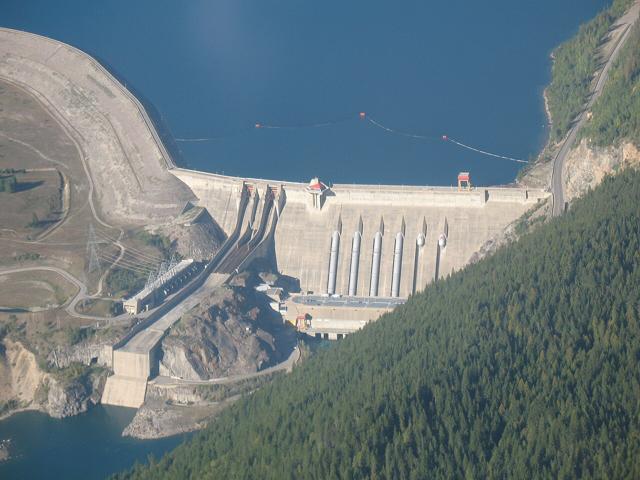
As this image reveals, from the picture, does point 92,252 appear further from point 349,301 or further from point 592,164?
point 592,164

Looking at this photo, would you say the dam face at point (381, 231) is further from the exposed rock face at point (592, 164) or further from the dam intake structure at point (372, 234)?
the exposed rock face at point (592, 164)

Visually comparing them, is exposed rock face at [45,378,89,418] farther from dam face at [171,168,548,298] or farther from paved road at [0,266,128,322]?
dam face at [171,168,548,298]

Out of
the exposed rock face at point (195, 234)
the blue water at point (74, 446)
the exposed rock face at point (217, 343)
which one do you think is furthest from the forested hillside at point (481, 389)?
the exposed rock face at point (195, 234)

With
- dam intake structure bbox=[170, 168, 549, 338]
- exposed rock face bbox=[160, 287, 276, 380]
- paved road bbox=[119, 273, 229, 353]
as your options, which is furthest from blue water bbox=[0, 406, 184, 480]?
dam intake structure bbox=[170, 168, 549, 338]

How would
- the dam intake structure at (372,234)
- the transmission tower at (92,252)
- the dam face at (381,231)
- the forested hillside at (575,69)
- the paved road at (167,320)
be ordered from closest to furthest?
the paved road at (167,320)
the transmission tower at (92,252)
the dam intake structure at (372,234)
the dam face at (381,231)
the forested hillside at (575,69)

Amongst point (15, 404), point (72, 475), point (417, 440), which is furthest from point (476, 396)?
point (15, 404)

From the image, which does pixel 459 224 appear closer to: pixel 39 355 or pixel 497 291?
pixel 497 291
